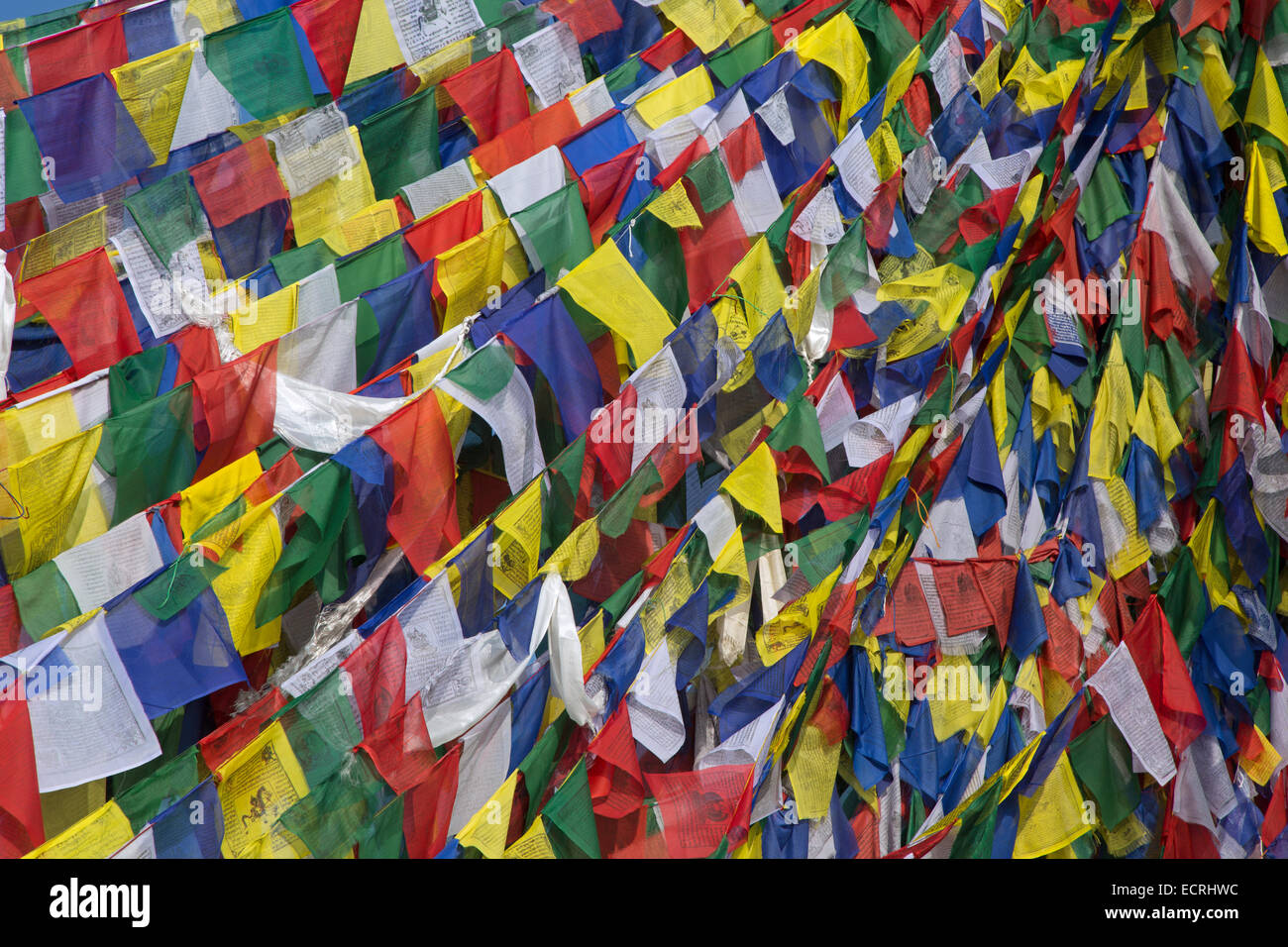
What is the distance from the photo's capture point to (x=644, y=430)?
14.5 ft

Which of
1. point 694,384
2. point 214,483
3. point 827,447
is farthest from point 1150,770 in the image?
point 214,483

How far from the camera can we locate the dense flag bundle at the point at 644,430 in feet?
12.5

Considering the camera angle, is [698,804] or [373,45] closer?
[698,804]

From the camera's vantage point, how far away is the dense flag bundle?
380 cm

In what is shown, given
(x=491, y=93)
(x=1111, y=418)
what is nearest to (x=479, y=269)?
(x=491, y=93)

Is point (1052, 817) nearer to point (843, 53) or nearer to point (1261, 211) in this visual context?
point (1261, 211)

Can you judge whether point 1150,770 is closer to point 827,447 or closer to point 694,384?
point 827,447

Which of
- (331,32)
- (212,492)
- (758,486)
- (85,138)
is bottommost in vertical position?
(758,486)

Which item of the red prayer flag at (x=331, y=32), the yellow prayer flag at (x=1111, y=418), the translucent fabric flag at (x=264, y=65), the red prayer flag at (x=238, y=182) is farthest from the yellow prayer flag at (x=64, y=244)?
the yellow prayer flag at (x=1111, y=418)

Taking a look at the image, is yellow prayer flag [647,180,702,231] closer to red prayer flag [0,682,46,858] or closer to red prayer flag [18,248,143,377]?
red prayer flag [18,248,143,377]

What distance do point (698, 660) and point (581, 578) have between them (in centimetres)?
48

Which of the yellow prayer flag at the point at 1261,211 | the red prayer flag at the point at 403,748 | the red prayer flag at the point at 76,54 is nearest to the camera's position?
the red prayer flag at the point at 403,748

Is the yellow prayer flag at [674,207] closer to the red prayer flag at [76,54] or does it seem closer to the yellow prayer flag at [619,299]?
the yellow prayer flag at [619,299]

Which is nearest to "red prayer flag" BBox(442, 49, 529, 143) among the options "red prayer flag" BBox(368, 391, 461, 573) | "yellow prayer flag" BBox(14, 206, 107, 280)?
"yellow prayer flag" BBox(14, 206, 107, 280)
